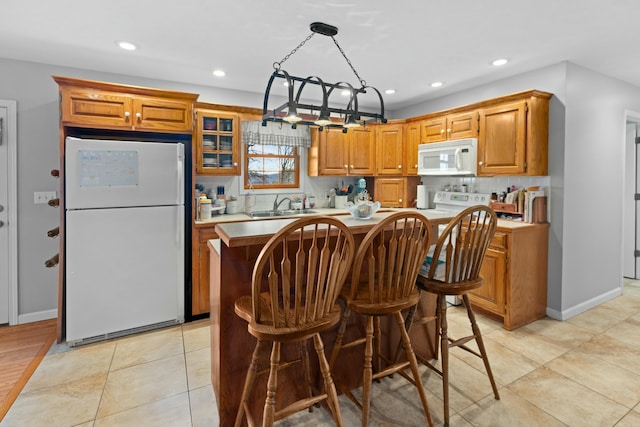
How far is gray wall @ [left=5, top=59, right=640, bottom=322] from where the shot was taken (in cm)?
316

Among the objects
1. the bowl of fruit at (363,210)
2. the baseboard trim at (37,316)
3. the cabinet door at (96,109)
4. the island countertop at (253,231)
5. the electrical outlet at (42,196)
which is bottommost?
the baseboard trim at (37,316)

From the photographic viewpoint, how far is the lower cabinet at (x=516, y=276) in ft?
10.3

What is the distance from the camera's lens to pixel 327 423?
193 centimetres

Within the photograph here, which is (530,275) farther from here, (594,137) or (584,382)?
(594,137)

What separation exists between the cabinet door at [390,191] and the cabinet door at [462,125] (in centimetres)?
104

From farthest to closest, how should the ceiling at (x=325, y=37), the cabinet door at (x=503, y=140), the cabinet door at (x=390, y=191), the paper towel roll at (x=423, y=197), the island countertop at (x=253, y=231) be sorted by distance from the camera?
the cabinet door at (x=390, y=191) < the paper towel roll at (x=423, y=197) < the cabinet door at (x=503, y=140) < the ceiling at (x=325, y=37) < the island countertop at (x=253, y=231)

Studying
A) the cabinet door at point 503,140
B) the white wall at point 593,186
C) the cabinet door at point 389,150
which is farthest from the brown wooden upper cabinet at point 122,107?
the white wall at point 593,186

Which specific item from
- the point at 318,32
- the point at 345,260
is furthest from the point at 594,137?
the point at 345,260

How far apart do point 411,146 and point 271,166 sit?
75.1 inches

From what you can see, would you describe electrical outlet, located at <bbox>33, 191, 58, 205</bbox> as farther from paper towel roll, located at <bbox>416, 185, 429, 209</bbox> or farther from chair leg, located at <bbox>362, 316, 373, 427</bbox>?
paper towel roll, located at <bbox>416, 185, 429, 209</bbox>

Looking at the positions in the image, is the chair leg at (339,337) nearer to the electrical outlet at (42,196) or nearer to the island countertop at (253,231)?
the island countertop at (253,231)

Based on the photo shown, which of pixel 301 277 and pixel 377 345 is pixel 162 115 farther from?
pixel 377 345

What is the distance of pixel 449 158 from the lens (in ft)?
13.0

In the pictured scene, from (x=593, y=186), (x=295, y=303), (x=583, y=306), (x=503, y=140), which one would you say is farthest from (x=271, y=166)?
(x=583, y=306)
